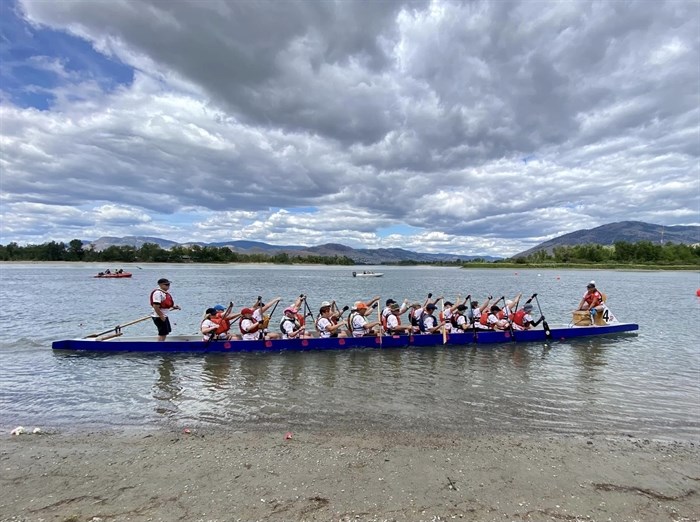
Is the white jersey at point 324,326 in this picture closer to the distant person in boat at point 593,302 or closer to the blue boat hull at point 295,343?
the blue boat hull at point 295,343

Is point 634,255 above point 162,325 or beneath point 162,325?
above

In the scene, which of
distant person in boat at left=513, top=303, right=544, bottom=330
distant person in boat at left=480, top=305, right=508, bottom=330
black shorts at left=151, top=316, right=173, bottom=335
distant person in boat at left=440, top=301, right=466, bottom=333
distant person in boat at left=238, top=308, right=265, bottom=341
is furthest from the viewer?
distant person in boat at left=513, top=303, right=544, bottom=330

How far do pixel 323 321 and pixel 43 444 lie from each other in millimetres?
10134

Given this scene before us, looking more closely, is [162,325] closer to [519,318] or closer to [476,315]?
[476,315]

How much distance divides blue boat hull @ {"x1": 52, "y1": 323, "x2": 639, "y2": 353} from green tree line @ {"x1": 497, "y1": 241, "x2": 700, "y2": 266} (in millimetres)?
126576

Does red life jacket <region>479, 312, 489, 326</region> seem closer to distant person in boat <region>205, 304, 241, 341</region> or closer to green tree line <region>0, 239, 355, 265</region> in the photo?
distant person in boat <region>205, 304, 241, 341</region>

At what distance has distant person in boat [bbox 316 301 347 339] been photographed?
1612 centimetres

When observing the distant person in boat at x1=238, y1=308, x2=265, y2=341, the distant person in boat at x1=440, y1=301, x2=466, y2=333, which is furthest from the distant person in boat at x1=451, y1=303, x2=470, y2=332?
the distant person in boat at x1=238, y1=308, x2=265, y2=341

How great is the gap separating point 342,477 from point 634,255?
148590mm

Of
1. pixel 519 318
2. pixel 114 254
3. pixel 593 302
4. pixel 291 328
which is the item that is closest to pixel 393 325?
pixel 291 328

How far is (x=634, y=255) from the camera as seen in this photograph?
12450 cm

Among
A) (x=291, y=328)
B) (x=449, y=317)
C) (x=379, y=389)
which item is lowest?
(x=379, y=389)

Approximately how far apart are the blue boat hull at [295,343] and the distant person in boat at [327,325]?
1.17ft

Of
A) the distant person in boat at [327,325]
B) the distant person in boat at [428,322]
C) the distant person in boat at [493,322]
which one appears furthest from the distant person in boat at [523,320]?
the distant person in boat at [327,325]
